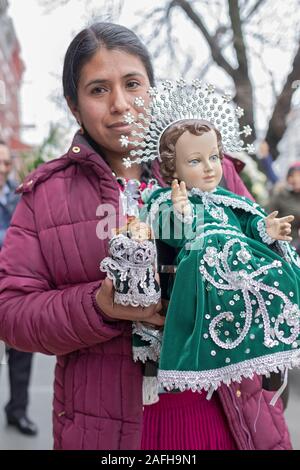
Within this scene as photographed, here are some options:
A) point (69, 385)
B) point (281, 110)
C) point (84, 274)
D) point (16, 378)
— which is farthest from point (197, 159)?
point (16, 378)

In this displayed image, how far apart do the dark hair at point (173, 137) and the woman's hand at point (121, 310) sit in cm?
33

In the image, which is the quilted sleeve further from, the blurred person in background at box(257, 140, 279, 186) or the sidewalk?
the blurred person in background at box(257, 140, 279, 186)

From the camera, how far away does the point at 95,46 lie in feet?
4.74

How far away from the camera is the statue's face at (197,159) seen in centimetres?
133

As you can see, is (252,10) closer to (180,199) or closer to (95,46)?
(95,46)

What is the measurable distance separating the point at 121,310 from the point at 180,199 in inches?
11.0

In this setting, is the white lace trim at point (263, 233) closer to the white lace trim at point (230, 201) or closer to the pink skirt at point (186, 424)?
the white lace trim at point (230, 201)

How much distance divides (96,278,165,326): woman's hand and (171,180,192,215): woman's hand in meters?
0.21

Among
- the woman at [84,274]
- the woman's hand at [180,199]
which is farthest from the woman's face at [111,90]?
the woman's hand at [180,199]

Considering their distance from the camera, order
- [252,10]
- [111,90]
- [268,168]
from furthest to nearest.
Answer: [268,168] < [252,10] < [111,90]

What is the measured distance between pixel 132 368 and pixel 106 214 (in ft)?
1.27

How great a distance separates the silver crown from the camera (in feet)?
4.48

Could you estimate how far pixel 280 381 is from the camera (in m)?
1.35
